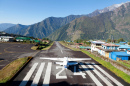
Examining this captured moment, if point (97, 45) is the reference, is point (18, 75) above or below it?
below

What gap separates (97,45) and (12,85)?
5536 centimetres

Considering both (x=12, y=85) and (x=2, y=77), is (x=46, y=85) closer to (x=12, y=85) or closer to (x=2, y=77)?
(x=12, y=85)

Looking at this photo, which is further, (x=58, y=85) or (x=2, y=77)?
(x=2, y=77)

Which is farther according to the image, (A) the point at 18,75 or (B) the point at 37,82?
(A) the point at 18,75

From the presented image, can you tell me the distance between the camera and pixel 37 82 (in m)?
18.1

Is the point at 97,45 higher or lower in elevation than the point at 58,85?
higher

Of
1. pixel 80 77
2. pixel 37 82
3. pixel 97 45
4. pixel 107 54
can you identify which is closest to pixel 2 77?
pixel 37 82

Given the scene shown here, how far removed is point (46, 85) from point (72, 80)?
19.3ft

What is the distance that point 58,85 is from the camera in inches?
680

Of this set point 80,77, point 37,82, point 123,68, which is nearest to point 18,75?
point 37,82

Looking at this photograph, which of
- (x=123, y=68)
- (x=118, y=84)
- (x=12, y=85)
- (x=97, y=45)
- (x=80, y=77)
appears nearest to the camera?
(x=12, y=85)

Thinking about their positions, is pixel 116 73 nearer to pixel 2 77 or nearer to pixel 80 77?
pixel 80 77

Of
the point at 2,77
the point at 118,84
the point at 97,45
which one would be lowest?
the point at 118,84

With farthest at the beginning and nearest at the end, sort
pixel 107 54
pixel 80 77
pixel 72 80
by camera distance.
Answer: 1. pixel 107 54
2. pixel 80 77
3. pixel 72 80
